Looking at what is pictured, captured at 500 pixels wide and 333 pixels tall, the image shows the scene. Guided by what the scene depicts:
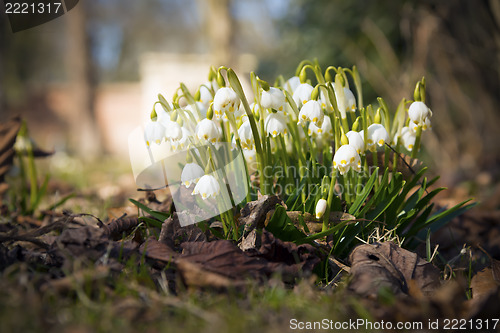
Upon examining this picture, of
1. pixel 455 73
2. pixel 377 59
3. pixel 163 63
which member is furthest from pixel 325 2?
pixel 163 63

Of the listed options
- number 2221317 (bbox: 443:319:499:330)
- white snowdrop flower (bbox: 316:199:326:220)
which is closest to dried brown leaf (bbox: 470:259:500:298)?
number 2221317 (bbox: 443:319:499:330)

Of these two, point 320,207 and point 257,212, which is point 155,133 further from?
point 320,207

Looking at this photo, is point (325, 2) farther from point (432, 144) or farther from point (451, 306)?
point (451, 306)

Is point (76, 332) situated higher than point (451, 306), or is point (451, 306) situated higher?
point (76, 332)

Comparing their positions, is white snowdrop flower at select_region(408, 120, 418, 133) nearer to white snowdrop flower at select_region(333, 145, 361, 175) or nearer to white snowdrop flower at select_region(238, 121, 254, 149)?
white snowdrop flower at select_region(333, 145, 361, 175)

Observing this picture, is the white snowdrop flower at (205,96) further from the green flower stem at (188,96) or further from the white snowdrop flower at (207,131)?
the white snowdrop flower at (207,131)

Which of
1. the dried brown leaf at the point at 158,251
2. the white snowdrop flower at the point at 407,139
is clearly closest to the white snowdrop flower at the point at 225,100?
the dried brown leaf at the point at 158,251

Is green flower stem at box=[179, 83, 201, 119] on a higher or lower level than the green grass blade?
higher
